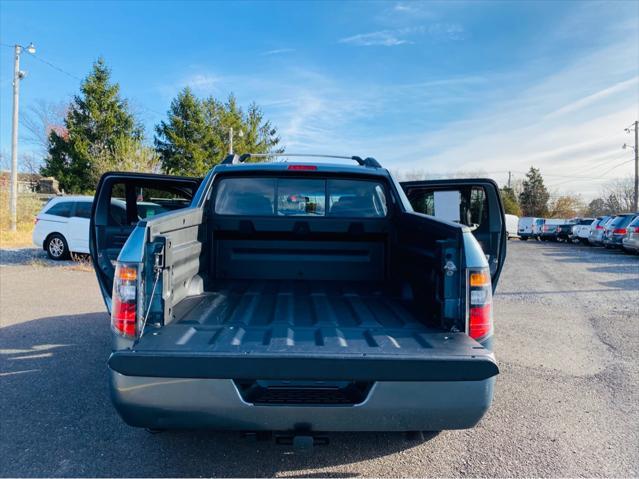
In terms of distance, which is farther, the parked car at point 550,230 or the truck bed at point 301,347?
the parked car at point 550,230

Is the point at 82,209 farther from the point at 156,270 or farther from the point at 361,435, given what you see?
the point at 361,435

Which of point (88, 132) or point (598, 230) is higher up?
point (88, 132)

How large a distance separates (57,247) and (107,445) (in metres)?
11.6

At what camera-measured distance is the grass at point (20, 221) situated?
1661 centimetres

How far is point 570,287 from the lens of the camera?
10.3 metres

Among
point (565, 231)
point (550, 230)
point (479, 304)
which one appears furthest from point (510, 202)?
point (479, 304)

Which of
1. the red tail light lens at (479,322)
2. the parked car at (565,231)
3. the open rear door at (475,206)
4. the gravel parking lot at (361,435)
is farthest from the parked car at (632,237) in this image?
the red tail light lens at (479,322)

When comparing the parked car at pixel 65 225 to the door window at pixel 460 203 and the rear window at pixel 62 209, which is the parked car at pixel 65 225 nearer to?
the rear window at pixel 62 209

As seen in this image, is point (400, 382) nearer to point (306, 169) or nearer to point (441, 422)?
point (441, 422)

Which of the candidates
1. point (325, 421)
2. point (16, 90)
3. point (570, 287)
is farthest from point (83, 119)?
point (325, 421)

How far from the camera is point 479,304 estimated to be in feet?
8.09

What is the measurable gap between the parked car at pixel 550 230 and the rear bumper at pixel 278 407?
3440cm

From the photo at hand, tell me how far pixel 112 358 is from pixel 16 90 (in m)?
24.5

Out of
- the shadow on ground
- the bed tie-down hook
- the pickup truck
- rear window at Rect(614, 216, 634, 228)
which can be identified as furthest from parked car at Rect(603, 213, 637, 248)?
the bed tie-down hook
